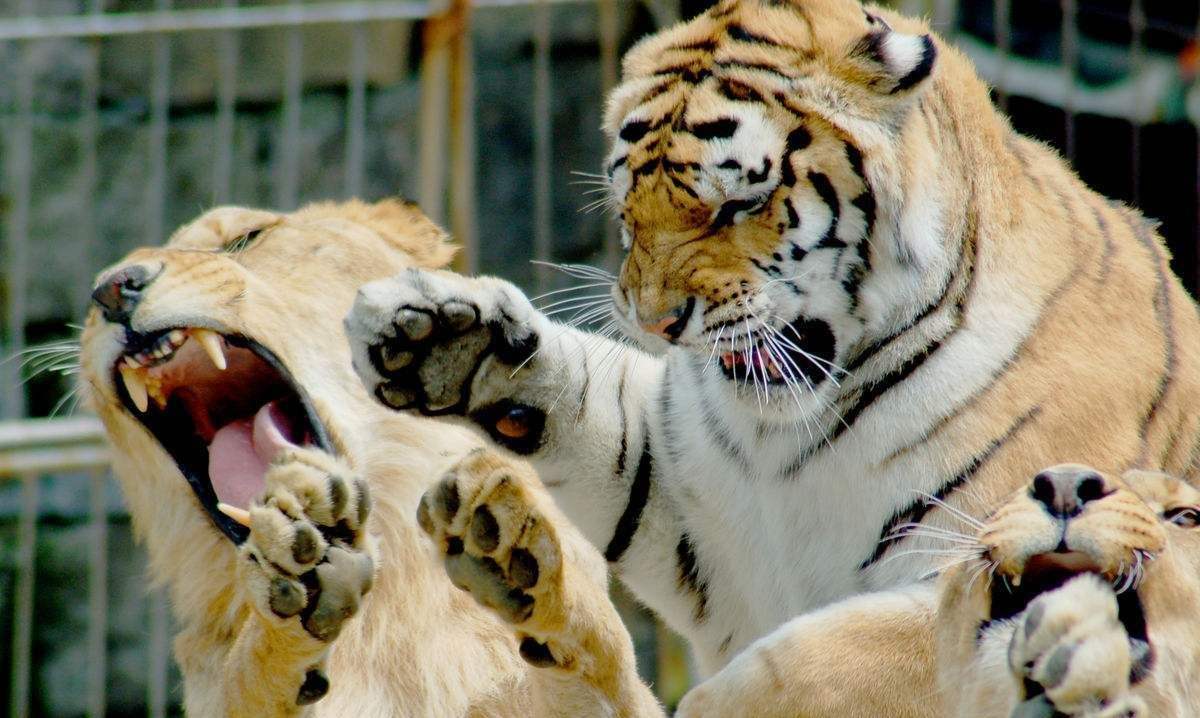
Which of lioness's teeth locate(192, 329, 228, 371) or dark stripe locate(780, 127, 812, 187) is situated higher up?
dark stripe locate(780, 127, 812, 187)

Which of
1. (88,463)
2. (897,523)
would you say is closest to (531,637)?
(897,523)

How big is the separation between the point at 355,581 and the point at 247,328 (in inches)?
32.8

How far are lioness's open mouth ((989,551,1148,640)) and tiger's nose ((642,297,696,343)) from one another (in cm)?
68

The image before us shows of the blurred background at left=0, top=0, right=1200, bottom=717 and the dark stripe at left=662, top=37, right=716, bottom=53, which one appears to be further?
the blurred background at left=0, top=0, right=1200, bottom=717

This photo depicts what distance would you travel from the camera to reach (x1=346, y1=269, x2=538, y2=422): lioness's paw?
110 inches

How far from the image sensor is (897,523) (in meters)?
2.88

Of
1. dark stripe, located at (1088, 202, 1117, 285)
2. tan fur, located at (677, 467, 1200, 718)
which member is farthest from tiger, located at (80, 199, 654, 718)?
dark stripe, located at (1088, 202, 1117, 285)

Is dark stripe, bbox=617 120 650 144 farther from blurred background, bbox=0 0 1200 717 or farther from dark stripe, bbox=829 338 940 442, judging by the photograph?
blurred background, bbox=0 0 1200 717

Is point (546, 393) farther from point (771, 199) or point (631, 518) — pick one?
point (771, 199)

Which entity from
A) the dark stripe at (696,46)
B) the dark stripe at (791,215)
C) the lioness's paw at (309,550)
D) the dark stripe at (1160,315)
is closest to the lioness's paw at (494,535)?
the lioness's paw at (309,550)

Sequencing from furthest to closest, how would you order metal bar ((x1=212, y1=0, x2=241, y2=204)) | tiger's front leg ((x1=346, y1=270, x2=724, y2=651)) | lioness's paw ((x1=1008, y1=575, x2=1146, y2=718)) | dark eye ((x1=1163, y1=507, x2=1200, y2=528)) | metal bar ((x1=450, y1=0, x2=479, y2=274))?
metal bar ((x1=212, y1=0, x2=241, y2=204)) < metal bar ((x1=450, y1=0, x2=479, y2=274)) < tiger's front leg ((x1=346, y1=270, x2=724, y2=651)) < dark eye ((x1=1163, y1=507, x2=1200, y2=528)) < lioness's paw ((x1=1008, y1=575, x2=1146, y2=718))

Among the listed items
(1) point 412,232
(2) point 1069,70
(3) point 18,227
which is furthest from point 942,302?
(3) point 18,227

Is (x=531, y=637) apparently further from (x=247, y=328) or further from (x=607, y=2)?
(x=607, y=2)

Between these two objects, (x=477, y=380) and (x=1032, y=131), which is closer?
(x=477, y=380)
